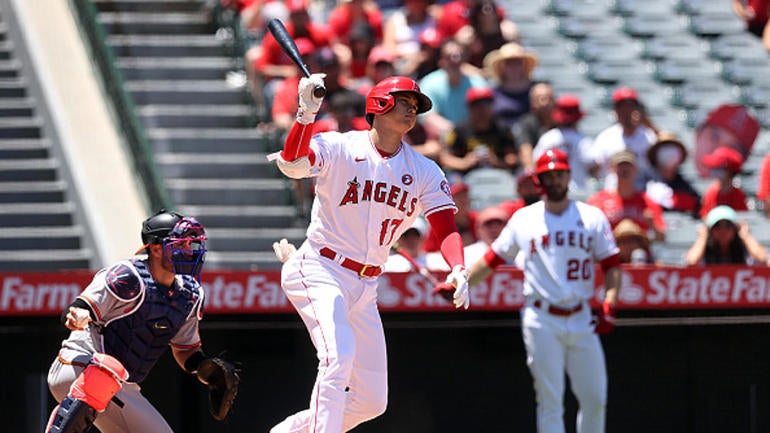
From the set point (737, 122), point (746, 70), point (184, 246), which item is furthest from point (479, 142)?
point (184, 246)

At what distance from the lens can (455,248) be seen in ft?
23.4

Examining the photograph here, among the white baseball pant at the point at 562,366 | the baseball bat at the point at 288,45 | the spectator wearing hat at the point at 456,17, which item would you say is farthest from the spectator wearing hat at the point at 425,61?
the baseball bat at the point at 288,45

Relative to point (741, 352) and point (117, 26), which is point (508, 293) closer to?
point (741, 352)

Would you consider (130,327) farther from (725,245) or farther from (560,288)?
(725,245)

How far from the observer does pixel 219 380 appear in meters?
7.12

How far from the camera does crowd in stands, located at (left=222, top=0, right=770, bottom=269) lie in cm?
1069

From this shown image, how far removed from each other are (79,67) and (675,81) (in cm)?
555

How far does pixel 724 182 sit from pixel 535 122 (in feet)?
5.20

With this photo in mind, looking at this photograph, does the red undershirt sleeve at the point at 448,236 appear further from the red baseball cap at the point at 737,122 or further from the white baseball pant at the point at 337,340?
the red baseball cap at the point at 737,122

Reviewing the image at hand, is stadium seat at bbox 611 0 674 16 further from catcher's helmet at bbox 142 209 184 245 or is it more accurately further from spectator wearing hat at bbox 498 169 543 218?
catcher's helmet at bbox 142 209 184 245

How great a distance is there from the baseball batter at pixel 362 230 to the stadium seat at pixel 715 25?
8.22 meters

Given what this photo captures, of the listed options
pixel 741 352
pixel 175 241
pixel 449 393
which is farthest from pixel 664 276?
pixel 175 241

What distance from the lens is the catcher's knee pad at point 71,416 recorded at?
21.3 feet

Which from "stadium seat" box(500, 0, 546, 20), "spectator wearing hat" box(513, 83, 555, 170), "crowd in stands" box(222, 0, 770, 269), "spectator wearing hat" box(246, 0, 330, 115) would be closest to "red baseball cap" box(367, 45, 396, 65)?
"crowd in stands" box(222, 0, 770, 269)
